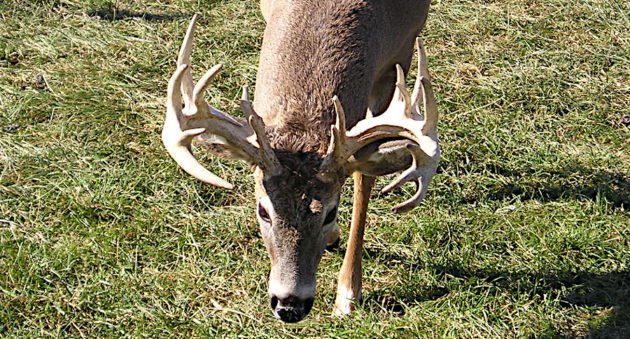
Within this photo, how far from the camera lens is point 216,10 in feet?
27.2

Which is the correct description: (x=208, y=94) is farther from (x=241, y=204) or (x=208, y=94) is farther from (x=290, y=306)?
(x=290, y=306)

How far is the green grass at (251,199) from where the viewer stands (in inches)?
198

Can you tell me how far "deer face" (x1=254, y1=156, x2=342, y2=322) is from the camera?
A: 3.83 meters

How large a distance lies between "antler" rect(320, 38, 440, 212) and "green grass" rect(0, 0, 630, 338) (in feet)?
4.71

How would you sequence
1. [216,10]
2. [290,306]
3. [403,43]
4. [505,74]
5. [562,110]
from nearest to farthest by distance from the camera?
1. [290,306]
2. [403,43]
3. [562,110]
4. [505,74]
5. [216,10]

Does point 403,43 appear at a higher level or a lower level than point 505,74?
higher

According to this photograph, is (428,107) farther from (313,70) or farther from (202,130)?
(202,130)

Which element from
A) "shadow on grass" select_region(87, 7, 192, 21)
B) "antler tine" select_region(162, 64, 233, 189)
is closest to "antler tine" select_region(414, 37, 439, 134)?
"antler tine" select_region(162, 64, 233, 189)

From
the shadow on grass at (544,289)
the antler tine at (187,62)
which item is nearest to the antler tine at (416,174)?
the antler tine at (187,62)

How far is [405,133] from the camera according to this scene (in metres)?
3.86

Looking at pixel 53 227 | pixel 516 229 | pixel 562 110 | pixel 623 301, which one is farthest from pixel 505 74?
pixel 53 227

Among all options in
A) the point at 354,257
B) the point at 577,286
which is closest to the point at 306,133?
the point at 354,257

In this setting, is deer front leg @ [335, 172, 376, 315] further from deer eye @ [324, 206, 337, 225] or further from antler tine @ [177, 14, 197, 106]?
antler tine @ [177, 14, 197, 106]

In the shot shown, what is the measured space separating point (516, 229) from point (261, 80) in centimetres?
222
